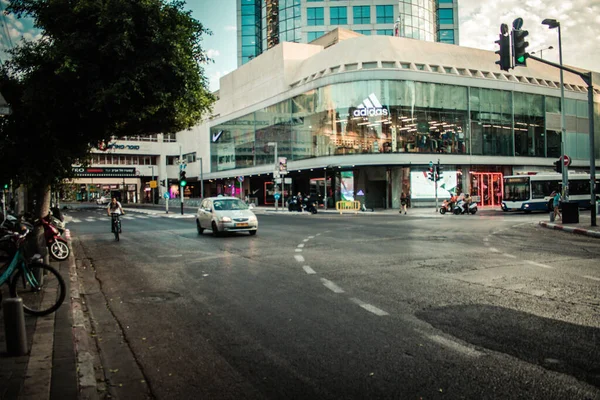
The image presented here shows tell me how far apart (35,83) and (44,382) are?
10.4 m

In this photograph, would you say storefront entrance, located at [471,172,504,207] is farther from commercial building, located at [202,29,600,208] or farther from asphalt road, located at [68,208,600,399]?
asphalt road, located at [68,208,600,399]

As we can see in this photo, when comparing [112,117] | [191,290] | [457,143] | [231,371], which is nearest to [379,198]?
[457,143]

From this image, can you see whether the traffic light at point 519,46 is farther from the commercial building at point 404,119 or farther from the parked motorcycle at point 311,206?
the commercial building at point 404,119

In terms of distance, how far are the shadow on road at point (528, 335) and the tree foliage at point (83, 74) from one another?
928 cm

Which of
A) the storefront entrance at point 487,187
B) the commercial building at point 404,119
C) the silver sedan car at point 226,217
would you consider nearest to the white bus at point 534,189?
the commercial building at point 404,119

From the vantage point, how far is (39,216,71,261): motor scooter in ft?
36.3

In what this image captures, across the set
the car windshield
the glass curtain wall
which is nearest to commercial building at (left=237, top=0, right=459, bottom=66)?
the glass curtain wall

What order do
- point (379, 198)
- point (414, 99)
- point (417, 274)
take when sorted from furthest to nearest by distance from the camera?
point (379, 198) < point (414, 99) < point (417, 274)

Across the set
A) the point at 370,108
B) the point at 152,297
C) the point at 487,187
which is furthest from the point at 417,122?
the point at 152,297

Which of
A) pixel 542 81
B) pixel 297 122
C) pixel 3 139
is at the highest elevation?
pixel 542 81

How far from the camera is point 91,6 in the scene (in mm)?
11023

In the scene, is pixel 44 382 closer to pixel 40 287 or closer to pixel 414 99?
pixel 40 287

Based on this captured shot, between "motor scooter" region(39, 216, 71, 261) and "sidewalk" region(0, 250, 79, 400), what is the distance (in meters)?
6.23

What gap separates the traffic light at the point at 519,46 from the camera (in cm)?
1400
